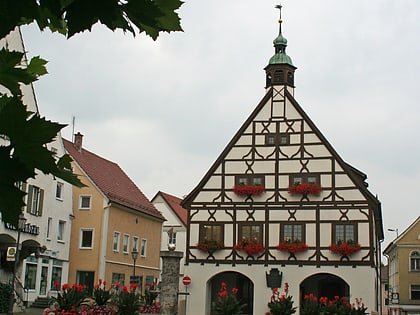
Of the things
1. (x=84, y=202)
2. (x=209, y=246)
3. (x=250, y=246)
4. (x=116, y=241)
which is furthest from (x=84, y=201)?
(x=250, y=246)

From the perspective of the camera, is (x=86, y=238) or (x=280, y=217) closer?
(x=280, y=217)

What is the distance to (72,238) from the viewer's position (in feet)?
126

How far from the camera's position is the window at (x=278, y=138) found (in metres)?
30.6

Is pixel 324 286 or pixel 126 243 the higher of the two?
pixel 126 243

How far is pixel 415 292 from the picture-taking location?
167 feet

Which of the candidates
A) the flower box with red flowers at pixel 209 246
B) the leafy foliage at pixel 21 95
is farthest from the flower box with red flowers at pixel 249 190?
the leafy foliage at pixel 21 95

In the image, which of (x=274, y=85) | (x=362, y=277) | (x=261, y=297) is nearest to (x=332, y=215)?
(x=362, y=277)

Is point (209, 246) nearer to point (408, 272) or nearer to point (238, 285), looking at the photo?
point (238, 285)

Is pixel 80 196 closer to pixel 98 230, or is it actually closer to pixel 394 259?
pixel 98 230

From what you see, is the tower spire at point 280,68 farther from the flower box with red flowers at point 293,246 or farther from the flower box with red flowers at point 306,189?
the flower box with red flowers at point 293,246

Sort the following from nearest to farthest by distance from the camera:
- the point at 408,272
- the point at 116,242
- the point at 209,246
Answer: the point at 209,246 < the point at 116,242 < the point at 408,272

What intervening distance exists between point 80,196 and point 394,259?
95.7ft

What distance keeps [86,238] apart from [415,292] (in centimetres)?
2614

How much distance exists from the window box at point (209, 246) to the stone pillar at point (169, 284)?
4174 mm
